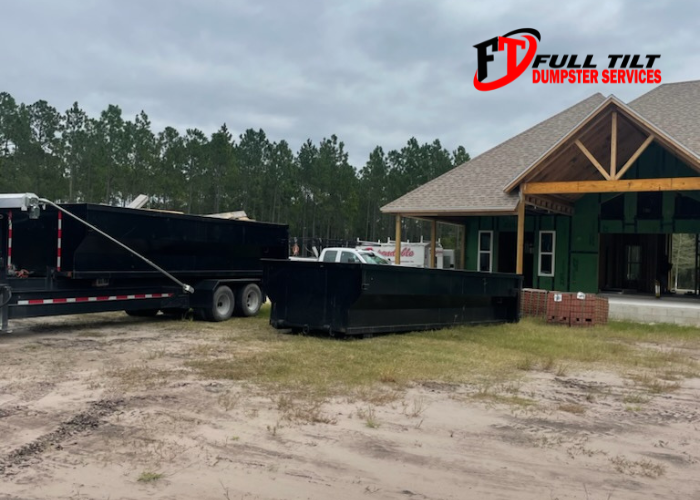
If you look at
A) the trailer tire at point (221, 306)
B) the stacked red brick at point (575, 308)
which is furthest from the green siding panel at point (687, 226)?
the trailer tire at point (221, 306)

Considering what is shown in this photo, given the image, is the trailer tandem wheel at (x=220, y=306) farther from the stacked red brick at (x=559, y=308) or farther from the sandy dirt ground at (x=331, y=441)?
the stacked red brick at (x=559, y=308)

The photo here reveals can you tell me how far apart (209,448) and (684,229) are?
1915 cm

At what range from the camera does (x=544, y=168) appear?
59.3 ft

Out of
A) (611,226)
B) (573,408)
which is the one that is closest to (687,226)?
(611,226)

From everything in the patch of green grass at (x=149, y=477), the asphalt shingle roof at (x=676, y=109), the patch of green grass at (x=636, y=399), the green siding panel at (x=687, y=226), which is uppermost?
the asphalt shingle roof at (x=676, y=109)

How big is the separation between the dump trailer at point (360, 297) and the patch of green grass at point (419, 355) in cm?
31

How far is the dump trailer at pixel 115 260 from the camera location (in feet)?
35.9

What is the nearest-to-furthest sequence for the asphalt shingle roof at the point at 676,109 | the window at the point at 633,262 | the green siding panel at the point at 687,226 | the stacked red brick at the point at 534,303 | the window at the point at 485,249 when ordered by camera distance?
the stacked red brick at the point at 534,303
the asphalt shingle roof at the point at 676,109
the green siding panel at the point at 687,226
the window at the point at 485,249
the window at the point at 633,262

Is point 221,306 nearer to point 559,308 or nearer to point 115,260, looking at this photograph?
point 115,260

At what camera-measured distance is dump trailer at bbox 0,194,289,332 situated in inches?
431

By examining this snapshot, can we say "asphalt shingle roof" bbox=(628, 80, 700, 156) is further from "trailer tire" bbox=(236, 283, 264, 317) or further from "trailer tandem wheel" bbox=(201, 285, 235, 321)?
"trailer tandem wheel" bbox=(201, 285, 235, 321)

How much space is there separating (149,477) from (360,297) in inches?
270

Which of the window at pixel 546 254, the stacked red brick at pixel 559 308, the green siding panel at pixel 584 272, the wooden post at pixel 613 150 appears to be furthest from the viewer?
the window at pixel 546 254

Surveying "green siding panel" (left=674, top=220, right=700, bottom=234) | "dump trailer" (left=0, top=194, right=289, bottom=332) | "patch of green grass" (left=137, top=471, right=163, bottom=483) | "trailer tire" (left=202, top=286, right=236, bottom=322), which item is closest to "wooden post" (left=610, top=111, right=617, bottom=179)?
"green siding panel" (left=674, top=220, right=700, bottom=234)
